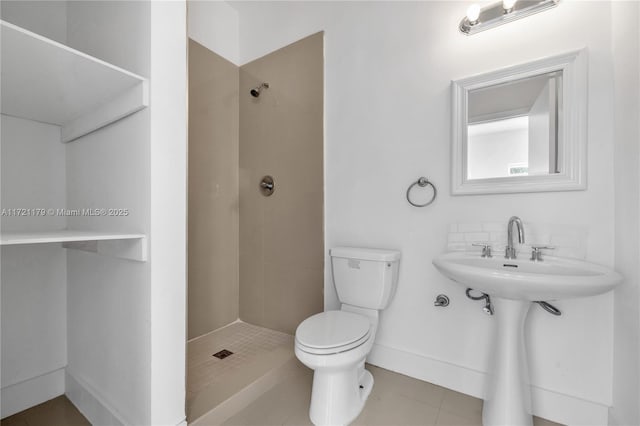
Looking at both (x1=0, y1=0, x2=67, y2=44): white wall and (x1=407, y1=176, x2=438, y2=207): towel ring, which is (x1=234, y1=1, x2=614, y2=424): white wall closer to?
(x1=407, y1=176, x2=438, y2=207): towel ring

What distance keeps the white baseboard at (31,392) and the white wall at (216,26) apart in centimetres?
219

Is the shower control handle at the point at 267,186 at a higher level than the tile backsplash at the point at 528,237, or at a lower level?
higher

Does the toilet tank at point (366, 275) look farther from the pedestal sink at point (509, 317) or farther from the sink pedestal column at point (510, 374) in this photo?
the sink pedestal column at point (510, 374)

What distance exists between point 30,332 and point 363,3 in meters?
2.54

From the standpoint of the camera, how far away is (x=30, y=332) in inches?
55.6

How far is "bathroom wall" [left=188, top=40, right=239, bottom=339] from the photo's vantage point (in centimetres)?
209

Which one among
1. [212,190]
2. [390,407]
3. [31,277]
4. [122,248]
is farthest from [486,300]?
[31,277]

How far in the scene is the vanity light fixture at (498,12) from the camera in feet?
4.43

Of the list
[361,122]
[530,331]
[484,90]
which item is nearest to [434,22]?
[484,90]

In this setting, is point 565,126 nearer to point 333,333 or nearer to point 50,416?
point 333,333

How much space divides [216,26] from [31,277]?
2036mm

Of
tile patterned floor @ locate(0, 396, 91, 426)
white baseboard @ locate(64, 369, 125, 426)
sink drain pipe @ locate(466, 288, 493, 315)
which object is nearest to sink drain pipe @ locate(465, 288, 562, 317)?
sink drain pipe @ locate(466, 288, 493, 315)

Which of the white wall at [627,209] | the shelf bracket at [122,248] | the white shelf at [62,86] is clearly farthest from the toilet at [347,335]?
the white shelf at [62,86]

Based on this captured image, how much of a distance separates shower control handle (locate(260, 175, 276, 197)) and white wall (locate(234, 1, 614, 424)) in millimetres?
473
